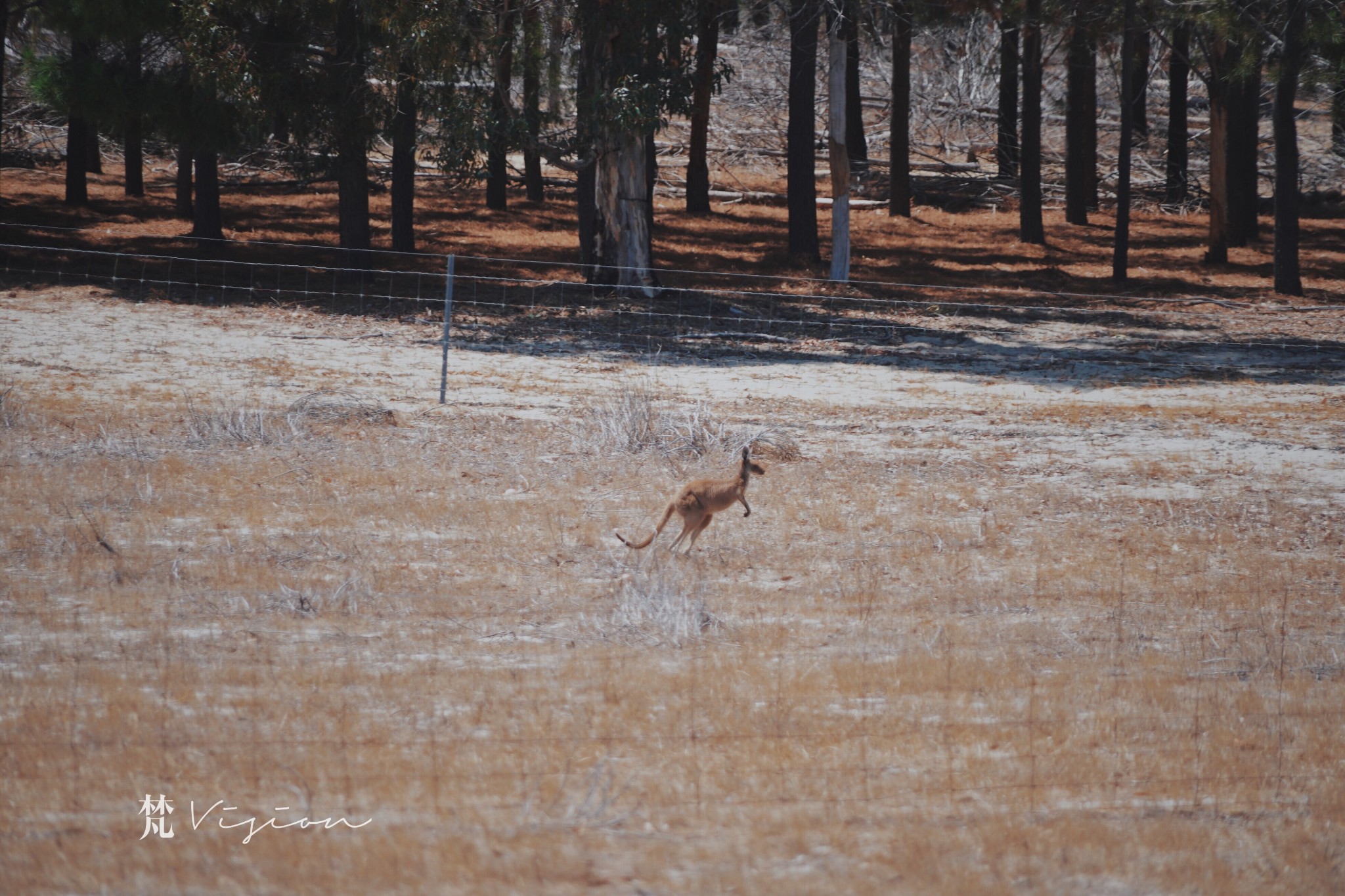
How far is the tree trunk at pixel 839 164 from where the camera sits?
75.7ft

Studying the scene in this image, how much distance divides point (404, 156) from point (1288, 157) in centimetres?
1591

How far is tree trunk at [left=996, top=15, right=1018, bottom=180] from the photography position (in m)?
33.8

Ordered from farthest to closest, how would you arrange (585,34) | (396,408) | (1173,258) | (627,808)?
(1173,258) < (585,34) < (396,408) < (627,808)

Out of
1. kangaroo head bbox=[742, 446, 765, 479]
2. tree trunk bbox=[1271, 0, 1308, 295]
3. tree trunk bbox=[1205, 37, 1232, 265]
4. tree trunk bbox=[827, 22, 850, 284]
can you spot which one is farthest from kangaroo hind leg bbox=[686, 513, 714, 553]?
tree trunk bbox=[1205, 37, 1232, 265]

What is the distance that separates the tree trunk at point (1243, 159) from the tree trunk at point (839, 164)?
340 inches

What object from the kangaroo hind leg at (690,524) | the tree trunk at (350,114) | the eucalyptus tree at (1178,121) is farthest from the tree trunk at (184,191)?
the eucalyptus tree at (1178,121)

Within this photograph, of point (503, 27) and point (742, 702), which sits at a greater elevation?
point (503, 27)

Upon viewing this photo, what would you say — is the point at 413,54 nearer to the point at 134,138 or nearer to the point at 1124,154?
the point at 134,138

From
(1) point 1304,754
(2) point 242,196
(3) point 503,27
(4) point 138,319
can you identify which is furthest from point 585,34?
(1) point 1304,754

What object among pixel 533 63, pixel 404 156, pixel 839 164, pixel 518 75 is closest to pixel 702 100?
pixel 839 164

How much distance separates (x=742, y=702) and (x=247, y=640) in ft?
8.62

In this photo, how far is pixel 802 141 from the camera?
25.4m

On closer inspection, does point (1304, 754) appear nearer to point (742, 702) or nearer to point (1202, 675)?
point (1202, 675)

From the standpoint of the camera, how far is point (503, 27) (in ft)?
63.5
